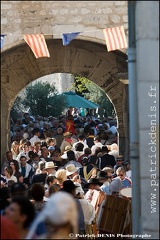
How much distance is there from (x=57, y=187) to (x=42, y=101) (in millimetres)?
27348

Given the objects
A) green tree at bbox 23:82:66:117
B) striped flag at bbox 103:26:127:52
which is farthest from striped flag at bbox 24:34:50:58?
green tree at bbox 23:82:66:117

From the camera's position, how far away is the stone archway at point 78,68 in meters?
19.6

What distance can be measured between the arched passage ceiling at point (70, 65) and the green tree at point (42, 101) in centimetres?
1452

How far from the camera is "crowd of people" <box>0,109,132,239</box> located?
6027mm

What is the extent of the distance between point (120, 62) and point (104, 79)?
2.80m

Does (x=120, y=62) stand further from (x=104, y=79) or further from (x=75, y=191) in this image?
(x=75, y=191)

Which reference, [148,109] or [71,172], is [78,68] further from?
[148,109]

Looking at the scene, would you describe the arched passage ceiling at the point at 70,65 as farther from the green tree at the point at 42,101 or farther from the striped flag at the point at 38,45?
the green tree at the point at 42,101

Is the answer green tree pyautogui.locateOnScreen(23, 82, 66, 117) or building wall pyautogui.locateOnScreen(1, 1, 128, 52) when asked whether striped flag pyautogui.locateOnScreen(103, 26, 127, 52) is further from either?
green tree pyautogui.locateOnScreen(23, 82, 66, 117)

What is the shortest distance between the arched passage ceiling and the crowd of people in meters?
1.53

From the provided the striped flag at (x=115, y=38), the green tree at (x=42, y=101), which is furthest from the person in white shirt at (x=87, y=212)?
the green tree at (x=42, y=101)

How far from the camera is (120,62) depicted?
19.2 meters

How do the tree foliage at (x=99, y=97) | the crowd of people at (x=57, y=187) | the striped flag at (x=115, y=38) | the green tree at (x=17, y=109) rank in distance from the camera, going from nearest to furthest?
the crowd of people at (x=57, y=187) < the striped flag at (x=115, y=38) < the green tree at (x=17, y=109) < the tree foliage at (x=99, y=97)

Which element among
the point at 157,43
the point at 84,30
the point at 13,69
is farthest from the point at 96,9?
the point at 157,43
